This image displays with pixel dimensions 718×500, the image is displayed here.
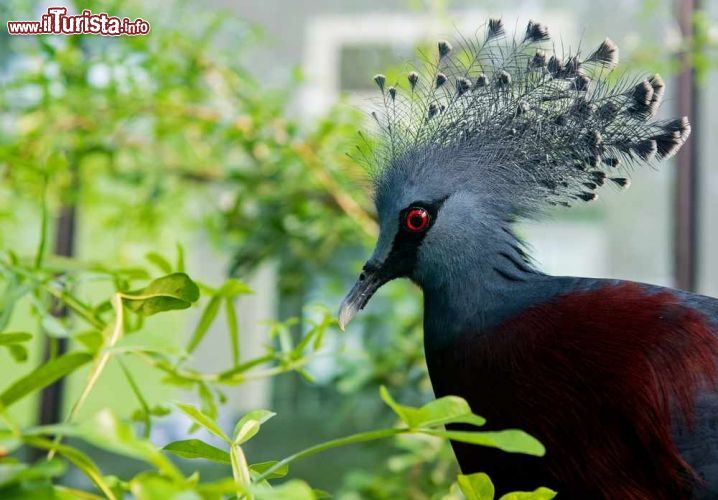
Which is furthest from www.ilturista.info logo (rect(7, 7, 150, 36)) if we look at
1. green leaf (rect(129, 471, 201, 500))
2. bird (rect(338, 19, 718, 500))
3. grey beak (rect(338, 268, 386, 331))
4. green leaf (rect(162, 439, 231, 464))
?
green leaf (rect(129, 471, 201, 500))

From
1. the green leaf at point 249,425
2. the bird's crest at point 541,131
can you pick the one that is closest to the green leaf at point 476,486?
the green leaf at point 249,425

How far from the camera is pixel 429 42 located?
1.65 m

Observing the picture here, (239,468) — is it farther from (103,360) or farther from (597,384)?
(597,384)

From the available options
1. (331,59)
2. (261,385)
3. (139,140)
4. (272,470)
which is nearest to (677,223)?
(331,59)

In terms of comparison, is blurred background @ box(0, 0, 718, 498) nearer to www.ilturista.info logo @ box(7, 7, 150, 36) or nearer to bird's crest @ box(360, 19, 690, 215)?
www.ilturista.info logo @ box(7, 7, 150, 36)

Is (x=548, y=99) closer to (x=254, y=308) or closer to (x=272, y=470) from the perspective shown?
(x=272, y=470)

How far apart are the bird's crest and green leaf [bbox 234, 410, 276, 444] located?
0.43 m

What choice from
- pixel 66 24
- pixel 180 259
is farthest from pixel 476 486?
pixel 66 24

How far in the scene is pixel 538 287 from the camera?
2.39 ft

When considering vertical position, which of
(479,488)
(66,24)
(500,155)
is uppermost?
(66,24)

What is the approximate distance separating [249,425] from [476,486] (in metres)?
0.12

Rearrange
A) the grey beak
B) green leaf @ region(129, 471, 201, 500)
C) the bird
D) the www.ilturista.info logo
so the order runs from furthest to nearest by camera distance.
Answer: the www.ilturista.info logo < the grey beak < the bird < green leaf @ region(129, 471, 201, 500)

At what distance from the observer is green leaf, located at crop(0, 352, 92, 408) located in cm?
41

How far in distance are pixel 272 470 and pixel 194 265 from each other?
192 cm
